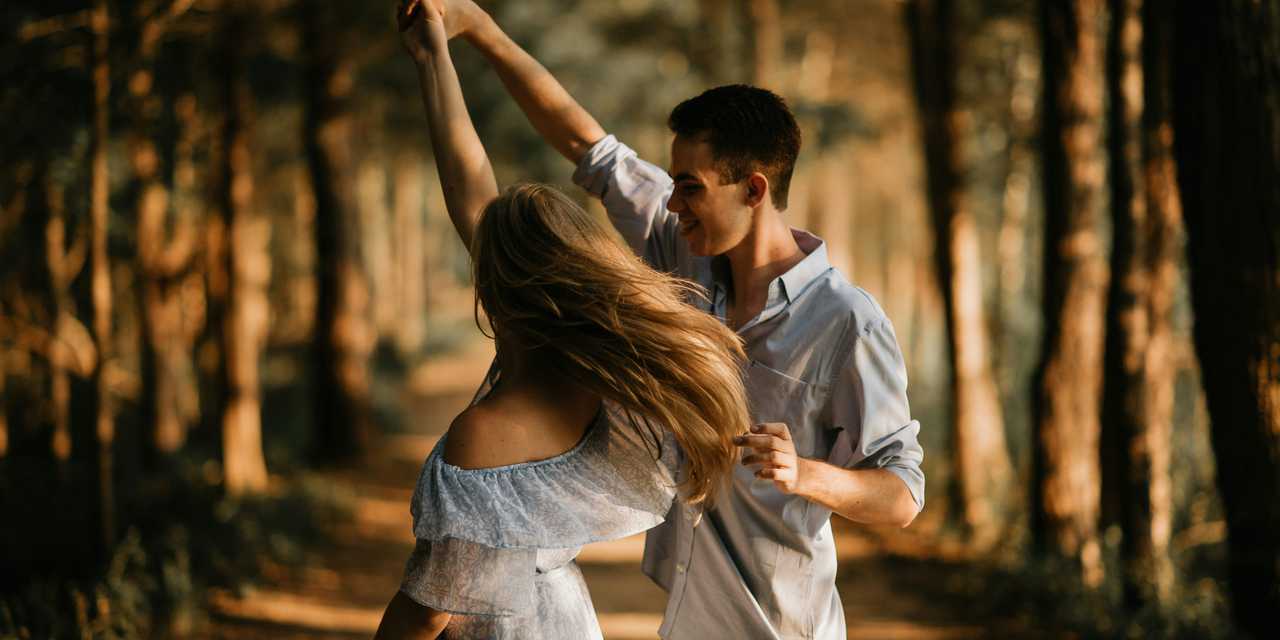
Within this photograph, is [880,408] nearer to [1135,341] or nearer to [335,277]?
[1135,341]

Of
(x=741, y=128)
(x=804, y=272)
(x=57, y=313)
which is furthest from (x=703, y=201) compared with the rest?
(x=57, y=313)

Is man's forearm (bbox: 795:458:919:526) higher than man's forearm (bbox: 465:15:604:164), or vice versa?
man's forearm (bbox: 465:15:604:164)

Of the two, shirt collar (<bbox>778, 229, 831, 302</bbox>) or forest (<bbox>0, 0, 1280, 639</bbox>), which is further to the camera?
forest (<bbox>0, 0, 1280, 639</bbox>)

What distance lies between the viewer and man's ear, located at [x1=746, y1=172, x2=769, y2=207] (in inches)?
110

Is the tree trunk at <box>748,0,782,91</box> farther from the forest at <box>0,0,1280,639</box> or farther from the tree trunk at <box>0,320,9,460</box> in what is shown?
the tree trunk at <box>0,320,9,460</box>

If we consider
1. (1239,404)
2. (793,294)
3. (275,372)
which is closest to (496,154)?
(275,372)

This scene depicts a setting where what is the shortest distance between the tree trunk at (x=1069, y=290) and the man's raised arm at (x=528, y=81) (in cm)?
593

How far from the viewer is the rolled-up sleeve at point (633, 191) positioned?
3162 mm

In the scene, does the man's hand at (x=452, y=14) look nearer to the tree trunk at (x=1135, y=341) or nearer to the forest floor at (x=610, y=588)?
the tree trunk at (x=1135, y=341)

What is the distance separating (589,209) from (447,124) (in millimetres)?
8166

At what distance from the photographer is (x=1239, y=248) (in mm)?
4812

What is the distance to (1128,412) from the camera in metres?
7.11

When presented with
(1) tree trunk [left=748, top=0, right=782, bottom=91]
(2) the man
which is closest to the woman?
(2) the man

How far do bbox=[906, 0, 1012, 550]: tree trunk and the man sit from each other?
7.89 metres
